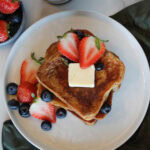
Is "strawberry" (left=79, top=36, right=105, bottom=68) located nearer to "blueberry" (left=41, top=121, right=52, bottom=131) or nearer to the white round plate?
the white round plate

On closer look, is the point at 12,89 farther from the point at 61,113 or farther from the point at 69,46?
the point at 69,46

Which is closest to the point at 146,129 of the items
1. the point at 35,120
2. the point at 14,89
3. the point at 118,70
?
the point at 118,70

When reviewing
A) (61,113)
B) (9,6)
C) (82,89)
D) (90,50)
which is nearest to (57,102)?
(61,113)

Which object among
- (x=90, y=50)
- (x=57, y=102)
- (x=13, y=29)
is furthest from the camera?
(x=13, y=29)

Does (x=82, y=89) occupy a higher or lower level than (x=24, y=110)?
higher

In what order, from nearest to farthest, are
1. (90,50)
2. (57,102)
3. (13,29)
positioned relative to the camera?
(90,50)
(57,102)
(13,29)

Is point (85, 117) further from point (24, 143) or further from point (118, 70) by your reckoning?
point (24, 143)

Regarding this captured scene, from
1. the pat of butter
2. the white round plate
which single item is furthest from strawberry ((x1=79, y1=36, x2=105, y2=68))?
the white round plate
